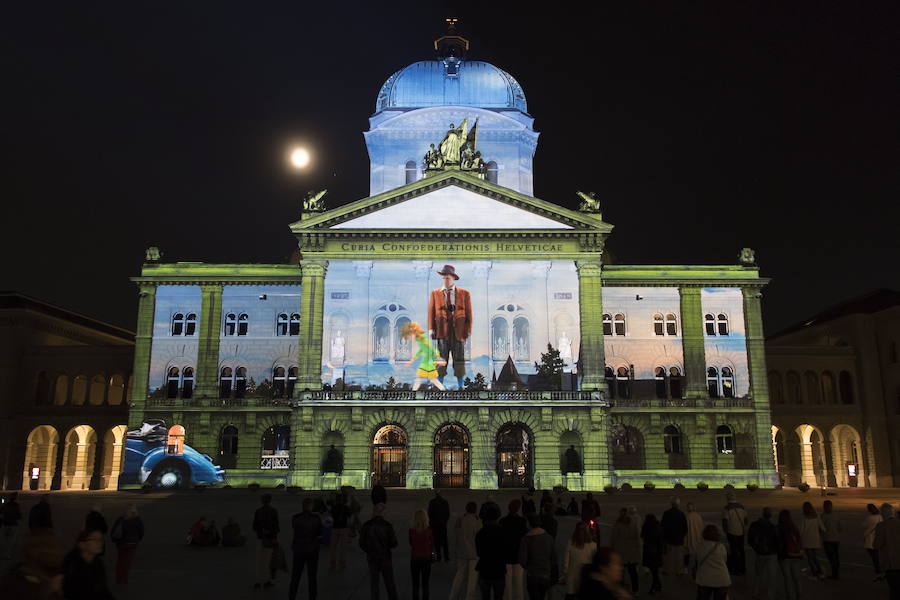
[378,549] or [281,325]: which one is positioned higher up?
Result: [281,325]

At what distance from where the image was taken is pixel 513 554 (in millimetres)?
14023

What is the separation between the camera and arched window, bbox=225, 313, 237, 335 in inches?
2351

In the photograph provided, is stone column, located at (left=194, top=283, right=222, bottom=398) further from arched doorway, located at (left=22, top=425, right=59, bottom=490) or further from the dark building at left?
arched doorway, located at (left=22, top=425, right=59, bottom=490)

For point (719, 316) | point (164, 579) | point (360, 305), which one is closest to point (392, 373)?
point (360, 305)

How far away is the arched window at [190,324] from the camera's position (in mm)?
59719

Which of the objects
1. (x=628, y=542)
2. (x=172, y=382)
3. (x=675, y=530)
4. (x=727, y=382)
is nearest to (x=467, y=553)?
(x=628, y=542)

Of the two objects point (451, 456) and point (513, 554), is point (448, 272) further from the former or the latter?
point (513, 554)

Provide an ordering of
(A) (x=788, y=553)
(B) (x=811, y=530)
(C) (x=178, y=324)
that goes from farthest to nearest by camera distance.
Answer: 1. (C) (x=178, y=324)
2. (B) (x=811, y=530)
3. (A) (x=788, y=553)

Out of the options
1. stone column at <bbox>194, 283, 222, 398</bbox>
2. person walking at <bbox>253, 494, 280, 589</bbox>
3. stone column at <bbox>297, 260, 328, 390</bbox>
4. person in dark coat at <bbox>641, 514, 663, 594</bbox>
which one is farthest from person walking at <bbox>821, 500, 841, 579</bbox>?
stone column at <bbox>194, 283, 222, 398</bbox>

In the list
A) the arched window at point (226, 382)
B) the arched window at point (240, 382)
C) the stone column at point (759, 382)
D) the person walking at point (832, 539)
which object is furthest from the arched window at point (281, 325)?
the person walking at point (832, 539)

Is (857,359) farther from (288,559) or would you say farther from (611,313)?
(288,559)

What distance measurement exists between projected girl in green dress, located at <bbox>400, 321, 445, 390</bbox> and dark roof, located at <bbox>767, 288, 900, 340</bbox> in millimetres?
37023

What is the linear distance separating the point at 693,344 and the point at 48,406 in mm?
48542

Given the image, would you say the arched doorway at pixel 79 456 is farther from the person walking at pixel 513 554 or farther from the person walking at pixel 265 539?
the person walking at pixel 513 554
